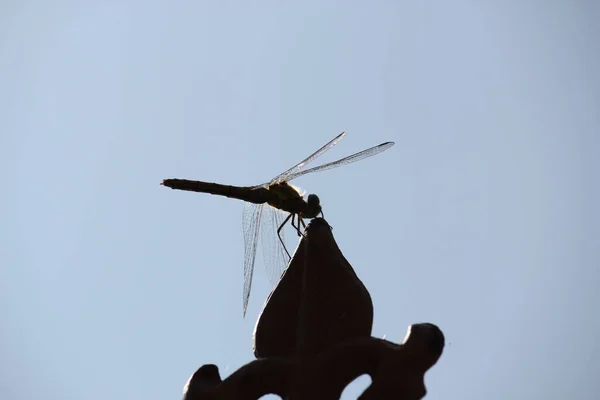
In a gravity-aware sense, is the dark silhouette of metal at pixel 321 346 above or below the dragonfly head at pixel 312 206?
below

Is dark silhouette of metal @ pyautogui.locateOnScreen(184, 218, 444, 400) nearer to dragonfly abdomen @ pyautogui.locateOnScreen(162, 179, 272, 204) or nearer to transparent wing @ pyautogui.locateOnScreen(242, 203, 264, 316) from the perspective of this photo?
transparent wing @ pyautogui.locateOnScreen(242, 203, 264, 316)

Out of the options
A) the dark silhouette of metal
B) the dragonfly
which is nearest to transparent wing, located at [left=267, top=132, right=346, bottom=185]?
the dragonfly

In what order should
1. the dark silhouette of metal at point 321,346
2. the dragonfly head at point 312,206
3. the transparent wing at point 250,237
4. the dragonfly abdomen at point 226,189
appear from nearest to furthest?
the dark silhouette of metal at point 321,346
the transparent wing at point 250,237
the dragonfly head at point 312,206
the dragonfly abdomen at point 226,189

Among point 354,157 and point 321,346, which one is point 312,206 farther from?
point 321,346

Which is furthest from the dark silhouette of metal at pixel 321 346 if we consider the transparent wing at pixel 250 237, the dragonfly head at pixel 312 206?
the dragonfly head at pixel 312 206

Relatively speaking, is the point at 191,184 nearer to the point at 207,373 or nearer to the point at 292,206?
the point at 292,206

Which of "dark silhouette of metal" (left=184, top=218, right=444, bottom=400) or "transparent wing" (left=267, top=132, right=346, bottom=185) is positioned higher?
"transparent wing" (left=267, top=132, right=346, bottom=185)

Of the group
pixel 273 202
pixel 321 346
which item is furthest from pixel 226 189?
pixel 321 346

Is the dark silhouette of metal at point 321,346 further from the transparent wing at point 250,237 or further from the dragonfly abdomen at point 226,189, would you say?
the dragonfly abdomen at point 226,189
